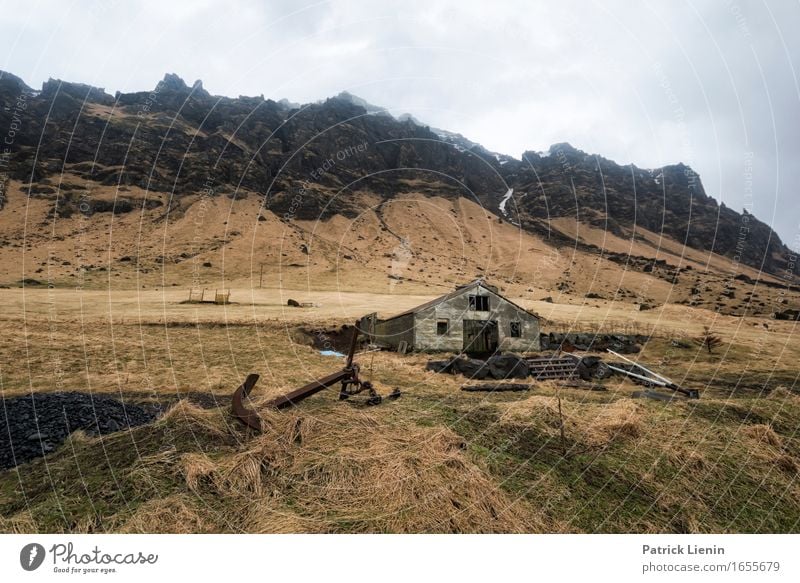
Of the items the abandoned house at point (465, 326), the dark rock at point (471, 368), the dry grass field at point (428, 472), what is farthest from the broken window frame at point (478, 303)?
the dry grass field at point (428, 472)

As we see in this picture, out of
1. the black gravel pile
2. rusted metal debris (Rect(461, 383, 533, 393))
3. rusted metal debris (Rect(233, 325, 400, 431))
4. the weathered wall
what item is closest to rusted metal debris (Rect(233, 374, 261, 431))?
rusted metal debris (Rect(233, 325, 400, 431))

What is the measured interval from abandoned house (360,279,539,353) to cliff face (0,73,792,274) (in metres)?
47.0

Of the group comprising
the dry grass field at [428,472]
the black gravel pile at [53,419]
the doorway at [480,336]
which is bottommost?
the doorway at [480,336]

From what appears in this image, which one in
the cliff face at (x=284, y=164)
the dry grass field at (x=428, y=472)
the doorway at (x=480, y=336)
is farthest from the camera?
the cliff face at (x=284, y=164)

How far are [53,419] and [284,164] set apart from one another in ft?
400

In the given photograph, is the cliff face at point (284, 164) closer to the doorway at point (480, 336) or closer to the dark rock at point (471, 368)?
the doorway at point (480, 336)

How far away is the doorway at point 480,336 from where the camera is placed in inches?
1300

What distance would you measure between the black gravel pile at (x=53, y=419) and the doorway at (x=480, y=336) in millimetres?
25282

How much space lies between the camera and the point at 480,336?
111 feet

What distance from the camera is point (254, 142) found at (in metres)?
128
